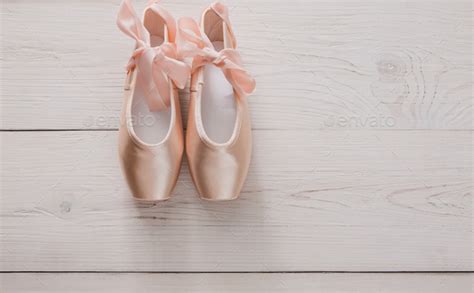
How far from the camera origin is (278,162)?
0.93 m

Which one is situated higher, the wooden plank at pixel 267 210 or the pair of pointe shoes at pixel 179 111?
the pair of pointe shoes at pixel 179 111

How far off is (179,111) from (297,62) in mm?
259

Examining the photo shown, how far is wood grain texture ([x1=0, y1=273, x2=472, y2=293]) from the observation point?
2.97 feet

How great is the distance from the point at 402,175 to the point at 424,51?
255 mm

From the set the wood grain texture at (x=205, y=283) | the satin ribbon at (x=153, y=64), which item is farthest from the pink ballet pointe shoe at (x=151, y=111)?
the wood grain texture at (x=205, y=283)

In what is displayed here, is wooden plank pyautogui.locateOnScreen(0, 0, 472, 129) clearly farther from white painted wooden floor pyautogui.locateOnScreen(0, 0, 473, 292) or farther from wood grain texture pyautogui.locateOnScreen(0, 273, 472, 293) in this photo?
wood grain texture pyautogui.locateOnScreen(0, 273, 472, 293)

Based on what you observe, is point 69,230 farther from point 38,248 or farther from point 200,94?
point 200,94

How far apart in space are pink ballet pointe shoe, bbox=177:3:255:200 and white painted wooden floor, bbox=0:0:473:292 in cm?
Result: 7

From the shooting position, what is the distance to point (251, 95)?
3.09 ft

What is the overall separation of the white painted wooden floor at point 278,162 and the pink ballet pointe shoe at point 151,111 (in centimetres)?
8

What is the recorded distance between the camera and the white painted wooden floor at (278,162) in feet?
2.99

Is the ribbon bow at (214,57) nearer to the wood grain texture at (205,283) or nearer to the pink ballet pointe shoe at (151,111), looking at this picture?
the pink ballet pointe shoe at (151,111)

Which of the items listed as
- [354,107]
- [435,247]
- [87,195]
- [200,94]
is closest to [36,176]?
[87,195]

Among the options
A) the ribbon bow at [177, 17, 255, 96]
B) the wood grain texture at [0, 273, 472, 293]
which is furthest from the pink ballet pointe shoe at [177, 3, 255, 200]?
the wood grain texture at [0, 273, 472, 293]
